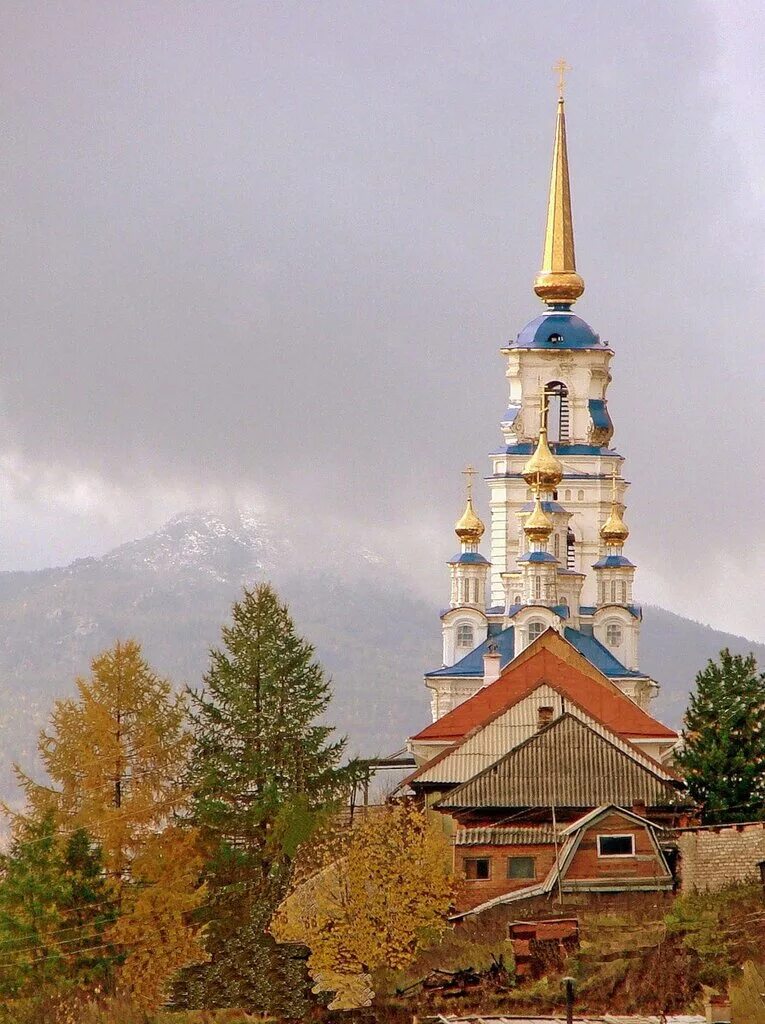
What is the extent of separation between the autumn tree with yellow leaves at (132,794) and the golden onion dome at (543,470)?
72.0 m

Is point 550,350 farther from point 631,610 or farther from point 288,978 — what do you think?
point 288,978

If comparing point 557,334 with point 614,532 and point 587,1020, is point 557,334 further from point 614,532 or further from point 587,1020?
point 587,1020

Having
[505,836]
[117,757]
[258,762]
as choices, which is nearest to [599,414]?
[258,762]

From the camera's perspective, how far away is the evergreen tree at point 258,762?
65.1 meters

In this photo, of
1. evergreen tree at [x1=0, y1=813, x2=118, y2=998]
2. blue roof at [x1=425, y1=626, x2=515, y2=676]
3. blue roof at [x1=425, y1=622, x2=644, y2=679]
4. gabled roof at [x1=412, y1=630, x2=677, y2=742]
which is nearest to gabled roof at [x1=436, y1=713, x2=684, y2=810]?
evergreen tree at [x1=0, y1=813, x2=118, y2=998]

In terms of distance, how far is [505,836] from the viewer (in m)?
66.4

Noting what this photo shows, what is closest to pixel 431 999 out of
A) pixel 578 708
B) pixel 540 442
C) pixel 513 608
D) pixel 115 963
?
pixel 115 963

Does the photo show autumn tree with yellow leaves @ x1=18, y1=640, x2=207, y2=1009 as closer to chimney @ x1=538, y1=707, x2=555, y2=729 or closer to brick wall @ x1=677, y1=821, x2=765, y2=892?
brick wall @ x1=677, y1=821, x2=765, y2=892

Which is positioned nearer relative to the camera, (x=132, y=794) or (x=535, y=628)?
(x=132, y=794)

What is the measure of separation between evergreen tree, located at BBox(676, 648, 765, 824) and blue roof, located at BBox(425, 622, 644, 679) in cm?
5659

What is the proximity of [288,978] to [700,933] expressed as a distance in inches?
342

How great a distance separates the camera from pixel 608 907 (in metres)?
60.2

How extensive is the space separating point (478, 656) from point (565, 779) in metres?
62.2

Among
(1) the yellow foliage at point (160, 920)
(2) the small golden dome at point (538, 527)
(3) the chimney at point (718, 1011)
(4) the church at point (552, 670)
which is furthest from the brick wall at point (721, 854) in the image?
(2) the small golden dome at point (538, 527)
